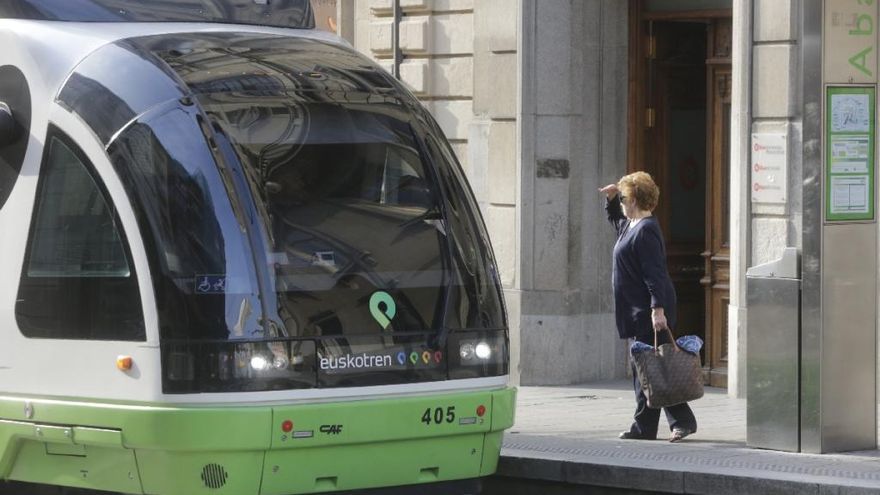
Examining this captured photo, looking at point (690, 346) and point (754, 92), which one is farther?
point (754, 92)

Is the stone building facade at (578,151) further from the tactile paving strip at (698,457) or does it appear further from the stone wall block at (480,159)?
the tactile paving strip at (698,457)

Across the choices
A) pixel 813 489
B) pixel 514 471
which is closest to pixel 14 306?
pixel 514 471

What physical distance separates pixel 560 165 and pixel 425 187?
5751 mm

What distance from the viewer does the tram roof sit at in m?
8.88

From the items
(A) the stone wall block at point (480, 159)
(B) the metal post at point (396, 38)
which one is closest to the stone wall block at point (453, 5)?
(B) the metal post at point (396, 38)

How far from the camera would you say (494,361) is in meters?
8.85

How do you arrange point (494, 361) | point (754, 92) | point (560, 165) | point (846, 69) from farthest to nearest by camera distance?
point (560, 165), point (754, 92), point (846, 69), point (494, 361)

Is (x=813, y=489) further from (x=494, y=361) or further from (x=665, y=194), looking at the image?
(x=665, y=194)

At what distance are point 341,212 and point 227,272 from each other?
0.69 metres

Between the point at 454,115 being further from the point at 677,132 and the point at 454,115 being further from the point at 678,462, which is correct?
the point at 678,462

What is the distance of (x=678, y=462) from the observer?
9.61m

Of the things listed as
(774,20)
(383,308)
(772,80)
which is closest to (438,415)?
(383,308)

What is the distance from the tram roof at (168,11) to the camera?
8883 mm

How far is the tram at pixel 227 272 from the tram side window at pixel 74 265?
0.04 ft
